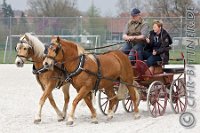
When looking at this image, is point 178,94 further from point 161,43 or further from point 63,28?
point 63,28

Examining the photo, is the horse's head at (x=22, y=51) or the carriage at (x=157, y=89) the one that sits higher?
the horse's head at (x=22, y=51)

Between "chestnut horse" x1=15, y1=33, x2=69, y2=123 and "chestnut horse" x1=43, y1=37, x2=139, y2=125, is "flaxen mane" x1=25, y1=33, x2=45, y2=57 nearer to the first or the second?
"chestnut horse" x1=15, y1=33, x2=69, y2=123

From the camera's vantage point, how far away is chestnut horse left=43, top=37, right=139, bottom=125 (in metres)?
8.98

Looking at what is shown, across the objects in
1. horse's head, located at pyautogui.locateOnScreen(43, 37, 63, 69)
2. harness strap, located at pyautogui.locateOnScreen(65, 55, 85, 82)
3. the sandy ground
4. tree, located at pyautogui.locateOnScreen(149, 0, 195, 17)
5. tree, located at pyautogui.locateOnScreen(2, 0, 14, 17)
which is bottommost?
the sandy ground

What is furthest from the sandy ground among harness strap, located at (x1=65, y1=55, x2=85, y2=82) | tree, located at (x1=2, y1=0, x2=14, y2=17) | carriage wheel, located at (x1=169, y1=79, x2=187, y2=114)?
tree, located at (x1=2, y1=0, x2=14, y2=17)

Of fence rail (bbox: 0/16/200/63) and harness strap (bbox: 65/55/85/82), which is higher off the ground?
fence rail (bbox: 0/16/200/63)

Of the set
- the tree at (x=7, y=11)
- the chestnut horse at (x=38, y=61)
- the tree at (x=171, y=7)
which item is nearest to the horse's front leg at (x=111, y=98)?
the chestnut horse at (x=38, y=61)

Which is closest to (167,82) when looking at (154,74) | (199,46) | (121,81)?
(154,74)

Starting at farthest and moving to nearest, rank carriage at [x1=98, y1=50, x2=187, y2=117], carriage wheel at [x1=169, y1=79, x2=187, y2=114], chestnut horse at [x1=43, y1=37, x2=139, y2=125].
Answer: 1. carriage wheel at [x1=169, y1=79, x2=187, y2=114]
2. carriage at [x1=98, y1=50, x2=187, y2=117]
3. chestnut horse at [x1=43, y1=37, x2=139, y2=125]

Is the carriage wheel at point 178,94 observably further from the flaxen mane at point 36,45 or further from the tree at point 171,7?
the tree at point 171,7

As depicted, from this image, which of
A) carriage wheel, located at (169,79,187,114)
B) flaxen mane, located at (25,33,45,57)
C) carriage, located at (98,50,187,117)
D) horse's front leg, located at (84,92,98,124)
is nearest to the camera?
horse's front leg, located at (84,92,98,124)

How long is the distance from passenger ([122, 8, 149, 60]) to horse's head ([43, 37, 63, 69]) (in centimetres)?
186

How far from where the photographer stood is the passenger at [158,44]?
1044 cm

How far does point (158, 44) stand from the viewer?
413 inches
